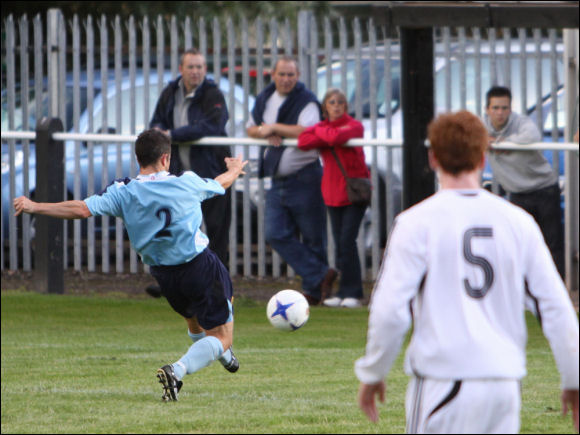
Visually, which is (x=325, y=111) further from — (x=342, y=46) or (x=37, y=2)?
(x=37, y=2)

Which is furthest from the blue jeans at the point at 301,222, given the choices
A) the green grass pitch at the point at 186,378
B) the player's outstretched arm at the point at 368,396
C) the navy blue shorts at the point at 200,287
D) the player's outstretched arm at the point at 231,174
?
the player's outstretched arm at the point at 368,396

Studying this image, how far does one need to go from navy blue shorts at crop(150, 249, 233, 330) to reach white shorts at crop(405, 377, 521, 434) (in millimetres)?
2013

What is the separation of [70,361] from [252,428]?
2.67 meters

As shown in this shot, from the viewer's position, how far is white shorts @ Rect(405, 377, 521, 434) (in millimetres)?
4023

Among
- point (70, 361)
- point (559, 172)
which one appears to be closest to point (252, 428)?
point (70, 361)

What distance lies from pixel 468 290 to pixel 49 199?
8922mm

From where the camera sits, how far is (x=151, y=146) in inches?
197

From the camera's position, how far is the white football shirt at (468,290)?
13.1ft

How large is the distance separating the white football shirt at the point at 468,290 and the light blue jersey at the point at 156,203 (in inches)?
59.1

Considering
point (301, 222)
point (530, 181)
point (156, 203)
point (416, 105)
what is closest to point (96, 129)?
point (301, 222)

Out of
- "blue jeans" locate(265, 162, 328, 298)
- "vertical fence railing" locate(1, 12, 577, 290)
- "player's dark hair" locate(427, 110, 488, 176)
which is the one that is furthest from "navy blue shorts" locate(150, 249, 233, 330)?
"vertical fence railing" locate(1, 12, 577, 290)

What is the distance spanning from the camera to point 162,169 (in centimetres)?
516

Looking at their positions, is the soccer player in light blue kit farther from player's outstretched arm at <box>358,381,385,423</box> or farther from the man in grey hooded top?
the man in grey hooded top

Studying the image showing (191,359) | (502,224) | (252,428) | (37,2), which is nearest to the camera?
(502,224)
